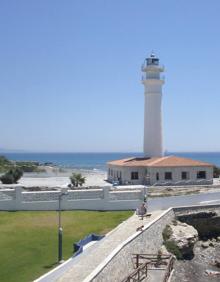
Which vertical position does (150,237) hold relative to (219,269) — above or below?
above

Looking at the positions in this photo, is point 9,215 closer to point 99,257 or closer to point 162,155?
point 99,257

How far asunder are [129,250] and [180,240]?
19.4 feet

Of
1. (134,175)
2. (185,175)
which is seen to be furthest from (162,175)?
(134,175)

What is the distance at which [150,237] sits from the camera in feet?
78.0

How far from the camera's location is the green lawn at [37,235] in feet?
58.1

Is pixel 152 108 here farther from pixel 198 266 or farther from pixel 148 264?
pixel 148 264

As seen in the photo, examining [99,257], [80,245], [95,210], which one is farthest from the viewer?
[95,210]

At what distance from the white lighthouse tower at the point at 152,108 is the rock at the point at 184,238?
16.8 meters

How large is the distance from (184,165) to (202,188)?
118 inches

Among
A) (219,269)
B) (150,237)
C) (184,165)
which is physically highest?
(184,165)

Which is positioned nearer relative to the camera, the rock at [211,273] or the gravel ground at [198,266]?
the gravel ground at [198,266]

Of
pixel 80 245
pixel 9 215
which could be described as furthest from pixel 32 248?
pixel 9 215

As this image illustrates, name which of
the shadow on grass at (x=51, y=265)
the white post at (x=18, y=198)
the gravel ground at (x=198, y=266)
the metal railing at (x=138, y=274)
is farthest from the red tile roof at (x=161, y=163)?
the shadow on grass at (x=51, y=265)

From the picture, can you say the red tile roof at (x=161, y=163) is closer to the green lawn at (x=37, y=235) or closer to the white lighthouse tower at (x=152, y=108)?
the white lighthouse tower at (x=152, y=108)
